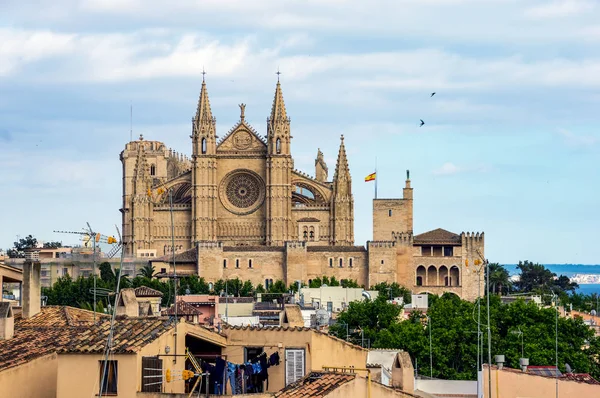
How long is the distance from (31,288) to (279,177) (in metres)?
113

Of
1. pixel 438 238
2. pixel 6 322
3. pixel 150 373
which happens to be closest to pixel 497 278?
pixel 438 238

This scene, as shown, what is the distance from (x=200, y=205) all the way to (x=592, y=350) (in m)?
77.7

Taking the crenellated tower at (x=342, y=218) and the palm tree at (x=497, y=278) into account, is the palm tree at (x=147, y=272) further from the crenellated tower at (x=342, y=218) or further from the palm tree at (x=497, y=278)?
the palm tree at (x=497, y=278)

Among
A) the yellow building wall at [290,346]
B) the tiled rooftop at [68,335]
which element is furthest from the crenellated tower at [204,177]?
the yellow building wall at [290,346]

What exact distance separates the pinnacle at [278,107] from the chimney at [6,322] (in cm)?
11551

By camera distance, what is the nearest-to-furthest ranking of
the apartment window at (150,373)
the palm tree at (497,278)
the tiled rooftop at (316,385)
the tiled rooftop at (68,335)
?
the tiled rooftop at (316,385)
the apartment window at (150,373)
the tiled rooftop at (68,335)
the palm tree at (497,278)

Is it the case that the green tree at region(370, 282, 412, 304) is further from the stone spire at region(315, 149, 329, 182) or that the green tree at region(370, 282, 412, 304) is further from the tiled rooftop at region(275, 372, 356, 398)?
the tiled rooftop at region(275, 372, 356, 398)

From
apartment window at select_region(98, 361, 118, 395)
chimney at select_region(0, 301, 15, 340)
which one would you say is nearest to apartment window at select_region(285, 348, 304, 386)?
apartment window at select_region(98, 361, 118, 395)

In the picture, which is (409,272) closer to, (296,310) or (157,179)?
(157,179)

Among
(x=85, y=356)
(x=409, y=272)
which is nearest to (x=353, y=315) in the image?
(x=85, y=356)

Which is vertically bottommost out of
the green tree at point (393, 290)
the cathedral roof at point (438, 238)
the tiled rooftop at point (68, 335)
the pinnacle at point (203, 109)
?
the tiled rooftop at point (68, 335)

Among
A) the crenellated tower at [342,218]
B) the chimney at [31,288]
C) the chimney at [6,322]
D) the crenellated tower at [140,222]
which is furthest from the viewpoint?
the crenellated tower at [342,218]

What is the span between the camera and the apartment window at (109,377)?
882 inches

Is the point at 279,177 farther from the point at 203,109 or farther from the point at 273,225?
the point at 203,109
